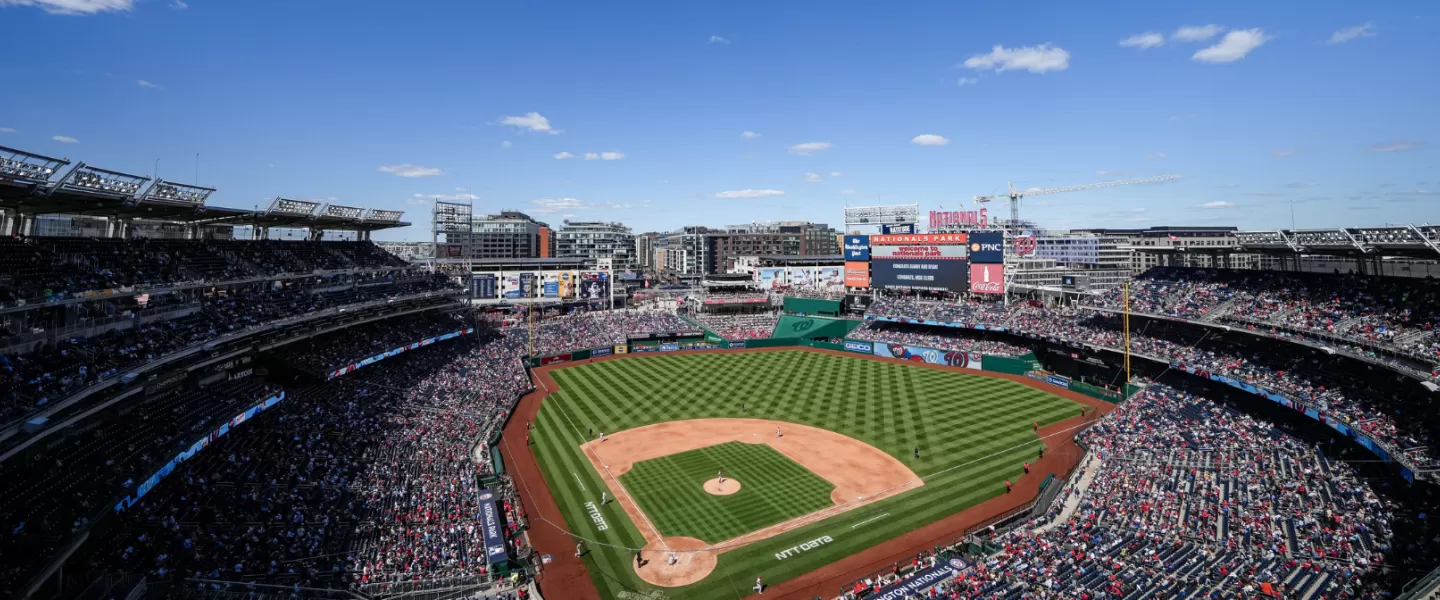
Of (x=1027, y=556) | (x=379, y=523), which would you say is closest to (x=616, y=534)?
(x=379, y=523)

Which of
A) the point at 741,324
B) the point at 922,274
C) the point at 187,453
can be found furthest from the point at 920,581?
the point at 741,324

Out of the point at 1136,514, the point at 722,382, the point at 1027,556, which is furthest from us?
the point at 722,382

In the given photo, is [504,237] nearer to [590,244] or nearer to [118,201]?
[590,244]

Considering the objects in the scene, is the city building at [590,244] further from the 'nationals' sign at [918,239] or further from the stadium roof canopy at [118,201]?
the stadium roof canopy at [118,201]

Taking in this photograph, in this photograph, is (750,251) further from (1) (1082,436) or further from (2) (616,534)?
(2) (616,534)

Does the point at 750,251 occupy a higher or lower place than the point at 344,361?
higher

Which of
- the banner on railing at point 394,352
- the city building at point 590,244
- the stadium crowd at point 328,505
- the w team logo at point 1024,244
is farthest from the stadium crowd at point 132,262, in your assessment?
the city building at point 590,244
